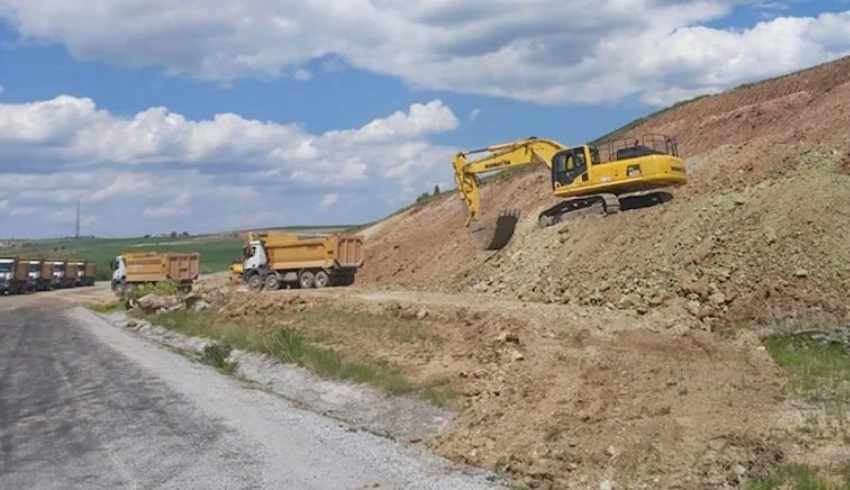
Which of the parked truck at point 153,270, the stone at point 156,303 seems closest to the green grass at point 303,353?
the stone at point 156,303

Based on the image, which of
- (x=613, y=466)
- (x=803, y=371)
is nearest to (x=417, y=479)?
(x=613, y=466)

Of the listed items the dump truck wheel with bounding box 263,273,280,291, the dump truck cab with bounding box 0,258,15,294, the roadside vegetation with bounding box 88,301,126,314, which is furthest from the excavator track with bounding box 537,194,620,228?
the dump truck cab with bounding box 0,258,15,294

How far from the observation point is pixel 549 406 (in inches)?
492

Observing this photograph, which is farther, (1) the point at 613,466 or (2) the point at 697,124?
(2) the point at 697,124

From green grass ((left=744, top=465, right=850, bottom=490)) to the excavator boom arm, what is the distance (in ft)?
72.6

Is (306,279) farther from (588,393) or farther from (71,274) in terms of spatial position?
(71,274)

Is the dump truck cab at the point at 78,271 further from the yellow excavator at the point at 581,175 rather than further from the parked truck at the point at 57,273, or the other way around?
the yellow excavator at the point at 581,175

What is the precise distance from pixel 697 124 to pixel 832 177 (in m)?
18.8

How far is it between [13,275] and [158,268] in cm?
1944

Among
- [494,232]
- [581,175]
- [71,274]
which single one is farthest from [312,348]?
[71,274]

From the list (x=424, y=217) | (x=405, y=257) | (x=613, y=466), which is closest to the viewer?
(x=613, y=466)

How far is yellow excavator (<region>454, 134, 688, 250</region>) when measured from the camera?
2681cm

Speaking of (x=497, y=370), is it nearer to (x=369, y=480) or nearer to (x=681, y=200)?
(x=369, y=480)

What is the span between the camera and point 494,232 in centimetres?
3262
